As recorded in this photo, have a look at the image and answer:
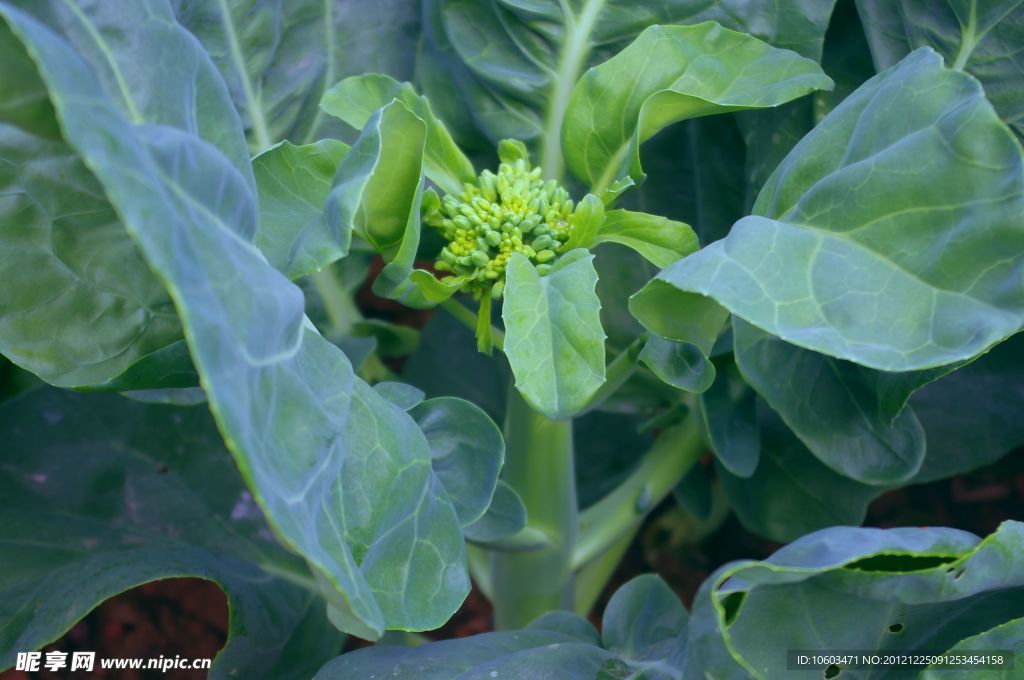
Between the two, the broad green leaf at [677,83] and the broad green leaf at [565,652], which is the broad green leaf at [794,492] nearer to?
the broad green leaf at [565,652]

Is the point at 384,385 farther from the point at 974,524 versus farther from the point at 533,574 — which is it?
the point at 974,524

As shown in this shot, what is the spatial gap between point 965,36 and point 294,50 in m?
0.66

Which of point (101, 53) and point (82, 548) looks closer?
point (101, 53)

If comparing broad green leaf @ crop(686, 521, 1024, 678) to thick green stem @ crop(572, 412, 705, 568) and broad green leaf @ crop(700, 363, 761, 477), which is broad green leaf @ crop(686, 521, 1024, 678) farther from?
thick green stem @ crop(572, 412, 705, 568)

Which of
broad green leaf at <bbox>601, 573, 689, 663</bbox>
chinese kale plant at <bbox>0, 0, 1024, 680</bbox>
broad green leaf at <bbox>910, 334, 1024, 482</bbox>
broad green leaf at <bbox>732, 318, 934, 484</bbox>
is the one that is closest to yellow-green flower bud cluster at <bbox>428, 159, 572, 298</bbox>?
chinese kale plant at <bbox>0, 0, 1024, 680</bbox>

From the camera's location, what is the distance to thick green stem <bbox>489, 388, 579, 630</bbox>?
0.91 metres

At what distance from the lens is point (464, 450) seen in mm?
765

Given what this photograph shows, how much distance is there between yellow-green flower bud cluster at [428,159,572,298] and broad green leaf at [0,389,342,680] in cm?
37

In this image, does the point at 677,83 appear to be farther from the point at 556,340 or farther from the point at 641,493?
the point at 641,493

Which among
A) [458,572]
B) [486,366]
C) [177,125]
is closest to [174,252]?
[177,125]

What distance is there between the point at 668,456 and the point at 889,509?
0.42m

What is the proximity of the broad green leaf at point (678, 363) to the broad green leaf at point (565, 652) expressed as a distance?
0.66 ft

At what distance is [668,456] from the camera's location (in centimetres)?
108

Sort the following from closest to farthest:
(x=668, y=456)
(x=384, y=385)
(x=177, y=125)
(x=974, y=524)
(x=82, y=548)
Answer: (x=177, y=125), (x=384, y=385), (x=82, y=548), (x=668, y=456), (x=974, y=524)
